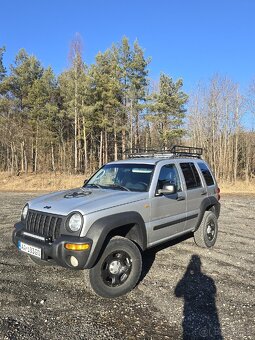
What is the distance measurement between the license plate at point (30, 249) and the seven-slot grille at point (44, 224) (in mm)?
213

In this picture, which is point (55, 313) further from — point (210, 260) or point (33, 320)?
point (210, 260)

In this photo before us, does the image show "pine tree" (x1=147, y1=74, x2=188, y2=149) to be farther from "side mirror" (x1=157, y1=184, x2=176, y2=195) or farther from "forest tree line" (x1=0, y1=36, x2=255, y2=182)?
"side mirror" (x1=157, y1=184, x2=176, y2=195)

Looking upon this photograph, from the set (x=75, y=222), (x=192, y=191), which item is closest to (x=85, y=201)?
(x=75, y=222)

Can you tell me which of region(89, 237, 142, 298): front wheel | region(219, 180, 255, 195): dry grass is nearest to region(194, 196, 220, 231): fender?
region(89, 237, 142, 298): front wheel

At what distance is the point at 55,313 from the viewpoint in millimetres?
4203

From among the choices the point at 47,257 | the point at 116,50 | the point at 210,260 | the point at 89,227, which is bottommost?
the point at 210,260

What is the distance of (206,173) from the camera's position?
761 centimetres

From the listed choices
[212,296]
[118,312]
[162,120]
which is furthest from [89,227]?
[162,120]

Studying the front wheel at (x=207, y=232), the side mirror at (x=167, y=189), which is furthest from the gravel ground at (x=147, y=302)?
the side mirror at (x=167, y=189)

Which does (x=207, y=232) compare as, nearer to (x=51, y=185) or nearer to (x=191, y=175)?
(x=191, y=175)

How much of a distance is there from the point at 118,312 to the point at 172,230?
2109 millimetres

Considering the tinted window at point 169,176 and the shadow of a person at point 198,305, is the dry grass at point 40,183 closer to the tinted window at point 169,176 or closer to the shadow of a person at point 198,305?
the tinted window at point 169,176

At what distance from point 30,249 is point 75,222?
891 millimetres

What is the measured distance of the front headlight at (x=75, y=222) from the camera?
4457mm
